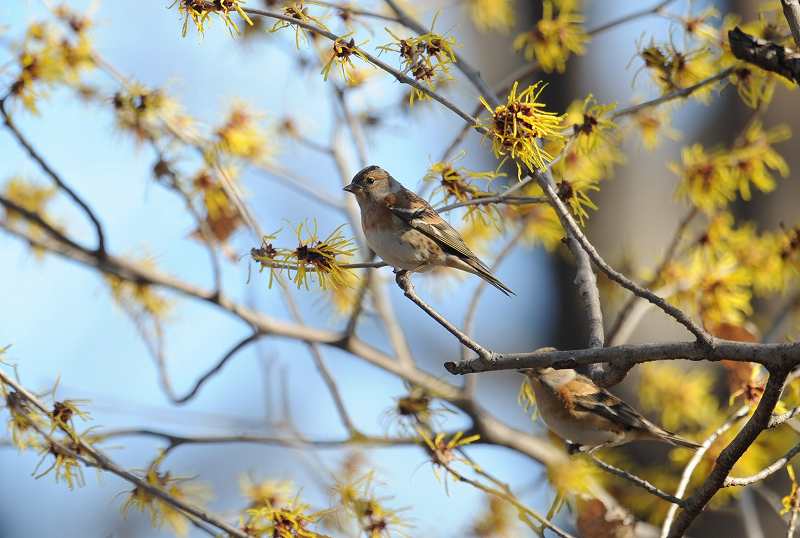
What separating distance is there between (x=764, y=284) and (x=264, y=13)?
8.68 feet

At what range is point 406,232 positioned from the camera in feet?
10.7

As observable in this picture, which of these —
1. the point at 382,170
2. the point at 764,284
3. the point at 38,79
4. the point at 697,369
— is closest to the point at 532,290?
the point at 697,369

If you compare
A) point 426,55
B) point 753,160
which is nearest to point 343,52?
point 426,55

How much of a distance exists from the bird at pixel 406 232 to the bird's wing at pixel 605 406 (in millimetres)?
540

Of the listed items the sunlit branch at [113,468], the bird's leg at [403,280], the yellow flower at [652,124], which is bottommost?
the sunlit branch at [113,468]

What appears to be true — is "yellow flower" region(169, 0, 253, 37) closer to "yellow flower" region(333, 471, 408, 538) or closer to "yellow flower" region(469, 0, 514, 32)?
"yellow flower" region(333, 471, 408, 538)

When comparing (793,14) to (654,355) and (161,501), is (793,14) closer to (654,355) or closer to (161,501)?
(654,355)

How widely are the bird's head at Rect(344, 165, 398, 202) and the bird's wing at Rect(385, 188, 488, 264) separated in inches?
2.1

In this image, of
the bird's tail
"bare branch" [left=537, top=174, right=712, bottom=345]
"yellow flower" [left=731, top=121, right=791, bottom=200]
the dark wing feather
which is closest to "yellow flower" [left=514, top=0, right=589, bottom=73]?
"yellow flower" [left=731, top=121, right=791, bottom=200]

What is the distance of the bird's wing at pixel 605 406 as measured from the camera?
3.34m

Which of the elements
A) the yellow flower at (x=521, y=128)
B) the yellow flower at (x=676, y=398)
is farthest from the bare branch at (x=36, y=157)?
the yellow flower at (x=676, y=398)

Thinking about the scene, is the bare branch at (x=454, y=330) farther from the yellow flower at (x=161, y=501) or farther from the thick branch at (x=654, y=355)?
the yellow flower at (x=161, y=501)

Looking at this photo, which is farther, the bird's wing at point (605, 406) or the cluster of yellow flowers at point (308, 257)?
the bird's wing at point (605, 406)

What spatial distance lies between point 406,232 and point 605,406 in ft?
3.04
